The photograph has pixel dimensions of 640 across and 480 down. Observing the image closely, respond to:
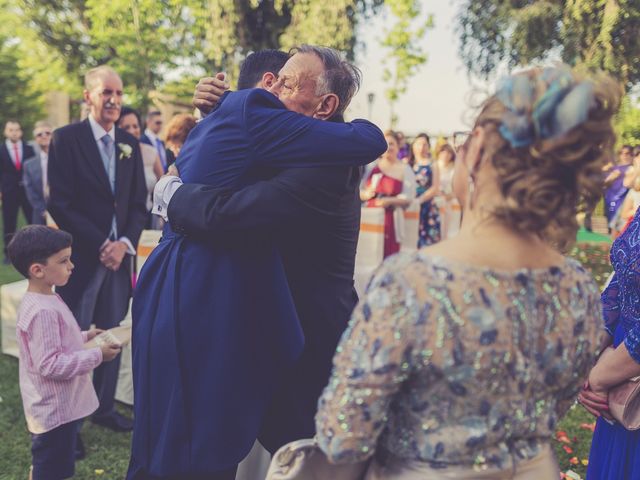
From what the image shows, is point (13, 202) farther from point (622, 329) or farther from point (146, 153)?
point (622, 329)

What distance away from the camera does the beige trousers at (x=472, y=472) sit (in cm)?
140

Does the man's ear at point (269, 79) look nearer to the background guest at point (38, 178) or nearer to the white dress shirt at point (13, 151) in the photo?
the background guest at point (38, 178)

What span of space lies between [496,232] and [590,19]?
18.0 m

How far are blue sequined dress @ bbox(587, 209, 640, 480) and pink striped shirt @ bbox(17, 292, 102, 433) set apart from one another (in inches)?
83.0

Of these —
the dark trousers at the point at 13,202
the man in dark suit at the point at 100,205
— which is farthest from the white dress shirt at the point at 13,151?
the man in dark suit at the point at 100,205

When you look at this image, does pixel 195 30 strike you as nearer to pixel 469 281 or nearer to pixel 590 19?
pixel 590 19

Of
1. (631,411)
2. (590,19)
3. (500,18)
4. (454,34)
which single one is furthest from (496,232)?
(454,34)

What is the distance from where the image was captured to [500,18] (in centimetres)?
1927

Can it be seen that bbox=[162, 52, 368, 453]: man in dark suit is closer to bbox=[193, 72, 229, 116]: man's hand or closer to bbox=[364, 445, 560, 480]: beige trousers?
bbox=[193, 72, 229, 116]: man's hand

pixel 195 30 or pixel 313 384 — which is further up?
pixel 195 30

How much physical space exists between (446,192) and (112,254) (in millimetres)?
7698

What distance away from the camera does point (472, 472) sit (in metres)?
1.40

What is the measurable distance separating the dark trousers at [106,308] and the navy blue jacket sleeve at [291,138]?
240 cm

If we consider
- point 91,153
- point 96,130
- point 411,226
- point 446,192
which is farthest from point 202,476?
point 446,192
